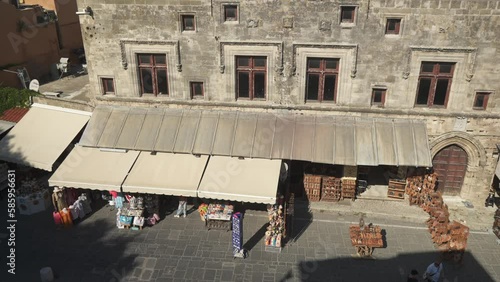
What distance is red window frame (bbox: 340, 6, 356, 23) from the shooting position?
1502 cm

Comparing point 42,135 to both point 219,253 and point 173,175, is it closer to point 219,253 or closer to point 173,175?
point 173,175

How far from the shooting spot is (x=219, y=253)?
1509 centimetres

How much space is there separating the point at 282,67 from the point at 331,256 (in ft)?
24.7

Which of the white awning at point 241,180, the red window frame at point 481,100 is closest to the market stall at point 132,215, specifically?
the white awning at point 241,180

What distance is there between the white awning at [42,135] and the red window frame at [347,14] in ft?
39.2

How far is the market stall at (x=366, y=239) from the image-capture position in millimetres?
14775

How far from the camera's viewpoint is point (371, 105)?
16344 mm

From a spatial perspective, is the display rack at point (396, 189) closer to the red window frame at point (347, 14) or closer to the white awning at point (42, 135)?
the red window frame at point (347, 14)

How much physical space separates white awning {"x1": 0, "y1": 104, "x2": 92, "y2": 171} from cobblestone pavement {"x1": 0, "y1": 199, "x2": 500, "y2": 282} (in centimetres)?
263

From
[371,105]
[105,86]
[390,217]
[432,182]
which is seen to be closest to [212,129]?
[105,86]

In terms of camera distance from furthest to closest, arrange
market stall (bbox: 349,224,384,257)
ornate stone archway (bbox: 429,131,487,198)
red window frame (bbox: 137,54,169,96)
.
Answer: red window frame (bbox: 137,54,169,96) → ornate stone archway (bbox: 429,131,487,198) → market stall (bbox: 349,224,384,257)

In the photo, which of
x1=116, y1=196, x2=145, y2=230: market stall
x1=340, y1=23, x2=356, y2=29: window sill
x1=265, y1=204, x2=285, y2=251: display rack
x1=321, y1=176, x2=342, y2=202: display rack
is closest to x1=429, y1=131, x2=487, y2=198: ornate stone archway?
x1=321, y1=176, x2=342, y2=202: display rack

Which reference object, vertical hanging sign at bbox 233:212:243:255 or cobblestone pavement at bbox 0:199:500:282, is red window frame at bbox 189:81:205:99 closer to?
cobblestone pavement at bbox 0:199:500:282

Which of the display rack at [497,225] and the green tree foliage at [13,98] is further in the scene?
the green tree foliage at [13,98]
